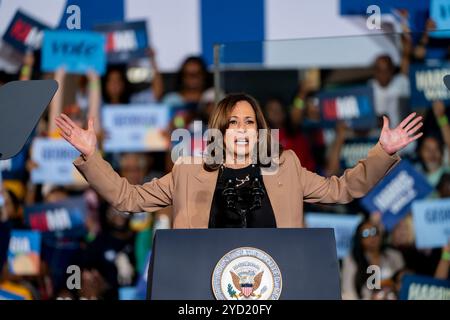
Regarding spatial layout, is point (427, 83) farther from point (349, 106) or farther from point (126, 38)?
point (126, 38)

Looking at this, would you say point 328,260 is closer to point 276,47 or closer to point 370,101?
point 276,47

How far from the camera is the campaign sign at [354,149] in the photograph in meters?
6.57

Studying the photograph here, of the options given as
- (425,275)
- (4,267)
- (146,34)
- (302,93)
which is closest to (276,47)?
(302,93)

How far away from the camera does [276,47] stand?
242 inches

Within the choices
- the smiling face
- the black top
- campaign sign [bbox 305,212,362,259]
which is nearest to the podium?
the black top

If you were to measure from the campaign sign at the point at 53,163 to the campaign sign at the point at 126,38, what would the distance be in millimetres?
747

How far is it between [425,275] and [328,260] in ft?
10.5

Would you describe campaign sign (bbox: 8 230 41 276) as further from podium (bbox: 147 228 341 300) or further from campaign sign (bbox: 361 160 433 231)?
podium (bbox: 147 228 341 300)

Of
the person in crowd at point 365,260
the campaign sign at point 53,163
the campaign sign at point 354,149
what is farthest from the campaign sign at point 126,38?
the person in crowd at point 365,260

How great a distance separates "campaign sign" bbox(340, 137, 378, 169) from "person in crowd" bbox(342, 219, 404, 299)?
1.43 ft

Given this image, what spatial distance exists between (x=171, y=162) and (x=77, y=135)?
2877 mm

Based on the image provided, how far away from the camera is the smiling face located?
3816 mm

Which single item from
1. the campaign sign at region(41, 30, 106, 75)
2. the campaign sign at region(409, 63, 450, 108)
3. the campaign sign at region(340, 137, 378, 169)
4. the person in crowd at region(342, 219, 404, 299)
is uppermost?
the campaign sign at region(41, 30, 106, 75)

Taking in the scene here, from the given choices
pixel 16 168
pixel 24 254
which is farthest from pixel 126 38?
pixel 24 254
